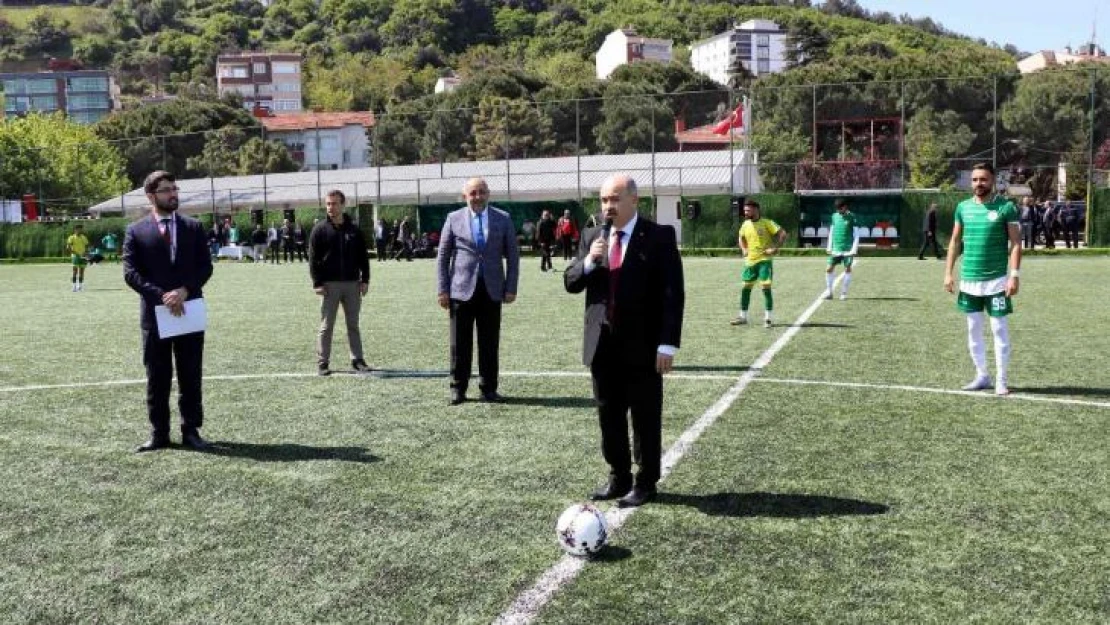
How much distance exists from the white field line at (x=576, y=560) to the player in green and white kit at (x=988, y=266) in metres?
2.06

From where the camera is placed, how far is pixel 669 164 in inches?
2327

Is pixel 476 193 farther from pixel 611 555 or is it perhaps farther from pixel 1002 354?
pixel 611 555

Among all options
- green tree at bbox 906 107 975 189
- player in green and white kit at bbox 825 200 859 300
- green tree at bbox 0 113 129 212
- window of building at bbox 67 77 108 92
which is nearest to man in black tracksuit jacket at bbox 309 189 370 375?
player in green and white kit at bbox 825 200 859 300

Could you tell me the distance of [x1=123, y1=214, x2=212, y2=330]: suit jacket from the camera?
7.58 m

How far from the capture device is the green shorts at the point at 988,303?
9.45 metres

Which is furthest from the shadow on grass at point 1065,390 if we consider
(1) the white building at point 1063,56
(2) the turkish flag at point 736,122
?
(1) the white building at point 1063,56

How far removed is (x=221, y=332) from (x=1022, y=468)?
1169 cm

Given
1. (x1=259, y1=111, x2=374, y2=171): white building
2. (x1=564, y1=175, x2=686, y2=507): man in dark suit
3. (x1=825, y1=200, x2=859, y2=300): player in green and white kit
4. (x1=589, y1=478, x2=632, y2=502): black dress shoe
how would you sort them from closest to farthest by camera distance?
(x1=564, y1=175, x2=686, y2=507): man in dark suit → (x1=589, y1=478, x2=632, y2=502): black dress shoe → (x1=825, y1=200, x2=859, y2=300): player in green and white kit → (x1=259, y1=111, x2=374, y2=171): white building

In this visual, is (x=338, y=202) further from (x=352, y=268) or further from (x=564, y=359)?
(x=564, y=359)

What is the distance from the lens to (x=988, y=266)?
372 inches

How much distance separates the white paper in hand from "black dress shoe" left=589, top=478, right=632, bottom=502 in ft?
10.9

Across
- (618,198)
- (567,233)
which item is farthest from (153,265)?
(567,233)

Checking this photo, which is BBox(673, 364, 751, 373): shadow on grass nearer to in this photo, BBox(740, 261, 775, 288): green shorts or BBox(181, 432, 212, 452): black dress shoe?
BBox(740, 261, 775, 288): green shorts

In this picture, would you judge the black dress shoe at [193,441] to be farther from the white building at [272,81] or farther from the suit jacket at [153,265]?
the white building at [272,81]
